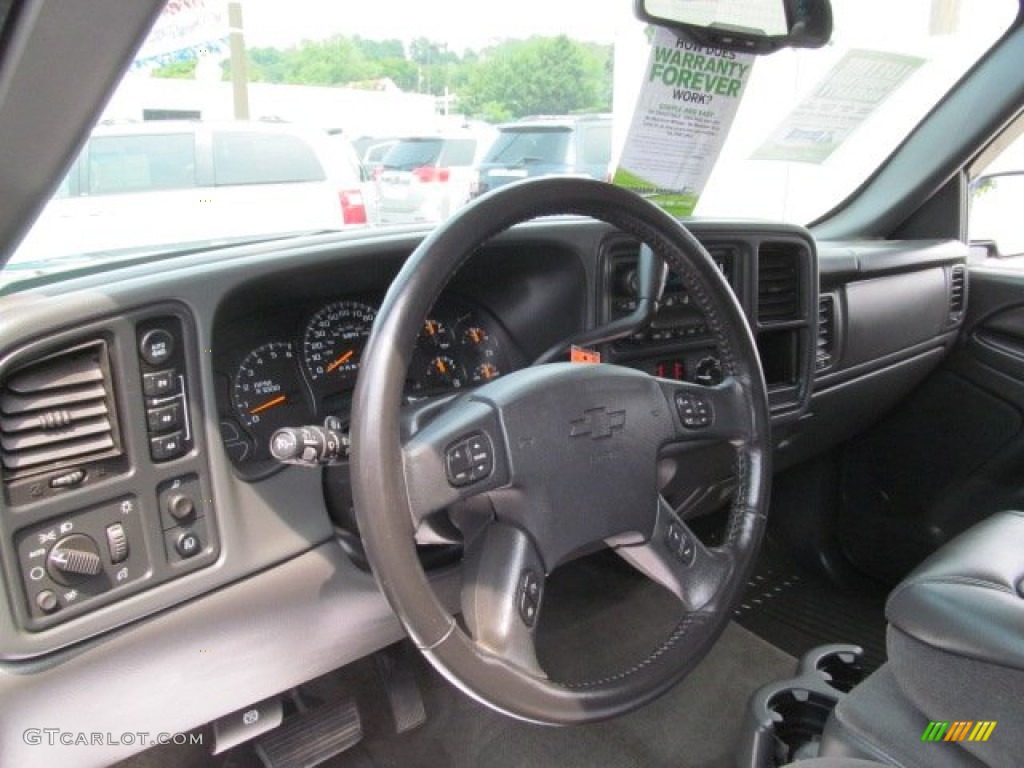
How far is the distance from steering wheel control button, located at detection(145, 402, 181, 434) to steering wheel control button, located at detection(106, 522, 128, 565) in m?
0.14

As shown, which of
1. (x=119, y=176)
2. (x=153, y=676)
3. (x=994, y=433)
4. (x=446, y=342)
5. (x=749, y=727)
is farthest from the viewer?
(x=994, y=433)

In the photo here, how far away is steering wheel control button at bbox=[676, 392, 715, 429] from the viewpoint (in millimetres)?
1320

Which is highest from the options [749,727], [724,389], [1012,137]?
[1012,137]

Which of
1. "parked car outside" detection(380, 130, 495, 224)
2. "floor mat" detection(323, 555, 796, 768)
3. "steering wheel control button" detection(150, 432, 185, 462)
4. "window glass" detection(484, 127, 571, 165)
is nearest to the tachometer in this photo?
"steering wheel control button" detection(150, 432, 185, 462)

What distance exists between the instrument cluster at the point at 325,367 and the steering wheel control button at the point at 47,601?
12.9 inches

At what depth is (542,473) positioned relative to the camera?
1.12 meters

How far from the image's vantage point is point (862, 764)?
1.20 metres

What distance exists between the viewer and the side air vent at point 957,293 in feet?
8.91

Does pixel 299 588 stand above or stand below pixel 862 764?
above

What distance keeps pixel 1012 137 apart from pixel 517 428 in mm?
2393

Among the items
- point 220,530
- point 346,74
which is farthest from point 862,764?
point 346,74

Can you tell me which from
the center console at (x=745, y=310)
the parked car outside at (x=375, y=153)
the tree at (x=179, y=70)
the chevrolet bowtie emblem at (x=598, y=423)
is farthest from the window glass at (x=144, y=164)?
the chevrolet bowtie emblem at (x=598, y=423)

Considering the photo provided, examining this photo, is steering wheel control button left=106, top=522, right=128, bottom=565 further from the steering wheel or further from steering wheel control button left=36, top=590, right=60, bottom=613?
the steering wheel

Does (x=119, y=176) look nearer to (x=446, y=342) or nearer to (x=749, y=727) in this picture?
(x=446, y=342)
